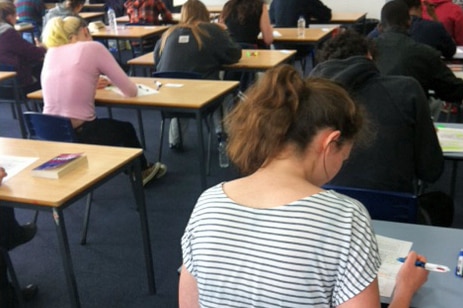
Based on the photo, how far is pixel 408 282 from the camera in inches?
49.6

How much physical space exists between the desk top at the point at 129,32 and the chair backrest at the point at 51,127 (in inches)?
120

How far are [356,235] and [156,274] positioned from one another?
1923 mm

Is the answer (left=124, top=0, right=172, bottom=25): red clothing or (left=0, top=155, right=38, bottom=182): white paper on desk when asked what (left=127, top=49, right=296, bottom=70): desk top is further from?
(left=124, top=0, right=172, bottom=25): red clothing

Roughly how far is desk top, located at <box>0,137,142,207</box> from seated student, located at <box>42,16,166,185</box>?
0.53 meters

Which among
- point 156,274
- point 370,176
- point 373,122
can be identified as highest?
point 373,122

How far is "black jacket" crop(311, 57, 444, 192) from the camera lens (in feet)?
6.15

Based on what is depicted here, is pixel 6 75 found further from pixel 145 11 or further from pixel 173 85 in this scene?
pixel 145 11

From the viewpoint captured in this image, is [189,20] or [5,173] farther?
[189,20]

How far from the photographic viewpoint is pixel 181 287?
1240mm

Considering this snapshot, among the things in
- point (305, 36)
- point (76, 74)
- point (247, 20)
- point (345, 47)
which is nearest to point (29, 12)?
point (247, 20)

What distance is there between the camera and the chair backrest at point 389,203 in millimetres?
1730

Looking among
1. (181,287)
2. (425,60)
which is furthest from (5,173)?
(425,60)

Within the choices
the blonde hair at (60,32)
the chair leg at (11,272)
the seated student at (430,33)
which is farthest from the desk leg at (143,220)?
the seated student at (430,33)

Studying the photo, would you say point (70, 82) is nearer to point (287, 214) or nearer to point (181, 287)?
point (181, 287)
